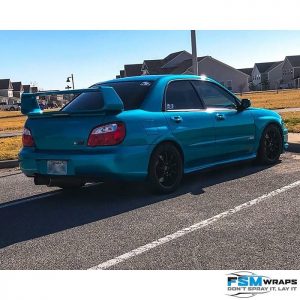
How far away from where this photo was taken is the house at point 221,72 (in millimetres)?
65375

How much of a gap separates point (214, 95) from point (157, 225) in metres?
2.68

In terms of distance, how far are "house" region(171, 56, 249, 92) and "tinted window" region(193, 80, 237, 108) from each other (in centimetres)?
5495

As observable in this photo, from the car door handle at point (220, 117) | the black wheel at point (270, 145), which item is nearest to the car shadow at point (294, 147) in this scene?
the black wheel at point (270, 145)

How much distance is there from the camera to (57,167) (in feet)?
17.0

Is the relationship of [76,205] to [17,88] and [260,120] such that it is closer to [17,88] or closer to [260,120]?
[260,120]

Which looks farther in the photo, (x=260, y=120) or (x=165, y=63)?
(x=165, y=63)

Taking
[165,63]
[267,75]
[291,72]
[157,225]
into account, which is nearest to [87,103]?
[157,225]

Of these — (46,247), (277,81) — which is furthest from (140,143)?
(277,81)

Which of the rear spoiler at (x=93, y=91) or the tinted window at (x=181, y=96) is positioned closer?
the rear spoiler at (x=93, y=91)

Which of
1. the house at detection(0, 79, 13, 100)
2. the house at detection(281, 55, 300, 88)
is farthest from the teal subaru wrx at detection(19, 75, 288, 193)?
the house at detection(0, 79, 13, 100)

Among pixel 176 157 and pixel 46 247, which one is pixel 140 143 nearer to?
pixel 176 157

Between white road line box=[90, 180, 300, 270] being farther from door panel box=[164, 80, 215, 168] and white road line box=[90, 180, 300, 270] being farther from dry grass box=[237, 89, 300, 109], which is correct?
dry grass box=[237, 89, 300, 109]

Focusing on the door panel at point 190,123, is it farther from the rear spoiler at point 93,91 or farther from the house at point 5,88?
the house at point 5,88
